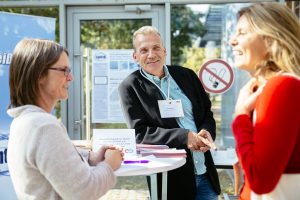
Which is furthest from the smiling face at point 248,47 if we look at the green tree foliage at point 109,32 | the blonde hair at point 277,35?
the green tree foliage at point 109,32

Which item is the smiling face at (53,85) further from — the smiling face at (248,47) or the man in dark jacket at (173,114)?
the man in dark jacket at (173,114)

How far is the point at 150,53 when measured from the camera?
2570 millimetres

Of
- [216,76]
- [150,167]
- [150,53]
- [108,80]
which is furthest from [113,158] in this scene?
[216,76]

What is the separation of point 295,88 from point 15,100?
3.18ft

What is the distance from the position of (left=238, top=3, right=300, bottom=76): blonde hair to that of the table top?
2.49ft

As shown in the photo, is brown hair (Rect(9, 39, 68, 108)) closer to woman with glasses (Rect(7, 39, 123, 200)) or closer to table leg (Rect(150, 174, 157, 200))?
woman with glasses (Rect(7, 39, 123, 200))

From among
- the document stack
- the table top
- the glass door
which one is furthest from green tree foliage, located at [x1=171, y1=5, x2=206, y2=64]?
the table top

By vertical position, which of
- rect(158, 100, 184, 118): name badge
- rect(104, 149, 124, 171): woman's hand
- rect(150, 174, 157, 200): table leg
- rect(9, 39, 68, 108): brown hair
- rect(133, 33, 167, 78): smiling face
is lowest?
rect(150, 174, 157, 200): table leg

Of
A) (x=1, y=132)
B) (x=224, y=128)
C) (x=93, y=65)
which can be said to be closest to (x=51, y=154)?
(x=1, y=132)

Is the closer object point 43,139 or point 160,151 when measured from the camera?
point 43,139

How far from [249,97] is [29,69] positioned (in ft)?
2.54

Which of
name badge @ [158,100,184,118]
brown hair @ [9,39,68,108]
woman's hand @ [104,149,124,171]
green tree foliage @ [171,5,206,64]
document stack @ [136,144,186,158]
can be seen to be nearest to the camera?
brown hair @ [9,39,68,108]

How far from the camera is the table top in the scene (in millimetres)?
1754

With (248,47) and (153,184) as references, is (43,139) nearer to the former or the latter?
(248,47)
